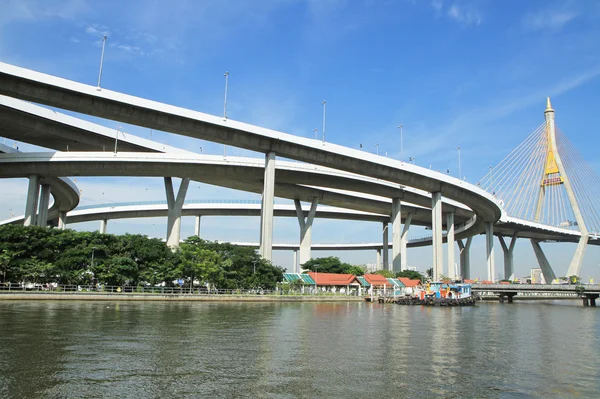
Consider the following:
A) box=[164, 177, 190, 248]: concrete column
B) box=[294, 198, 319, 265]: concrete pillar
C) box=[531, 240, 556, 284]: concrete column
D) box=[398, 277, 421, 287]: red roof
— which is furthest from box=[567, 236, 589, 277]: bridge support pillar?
box=[164, 177, 190, 248]: concrete column

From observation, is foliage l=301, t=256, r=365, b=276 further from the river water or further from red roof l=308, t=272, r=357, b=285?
the river water

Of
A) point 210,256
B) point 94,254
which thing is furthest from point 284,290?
point 94,254

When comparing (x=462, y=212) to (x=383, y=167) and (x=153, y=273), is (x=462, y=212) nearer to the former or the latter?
(x=383, y=167)

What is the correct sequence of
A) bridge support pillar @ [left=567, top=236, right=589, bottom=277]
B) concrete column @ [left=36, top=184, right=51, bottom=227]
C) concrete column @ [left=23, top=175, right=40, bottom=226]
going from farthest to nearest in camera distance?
1. bridge support pillar @ [left=567, top=236, right=589, bottom=277]
2. concrete column @ [left=36, top=184, right=51, bottom=227]
3. concrete column @ [left=23, top=175, right=40, bottom=226]

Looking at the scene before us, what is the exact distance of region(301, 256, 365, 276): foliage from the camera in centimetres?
8526

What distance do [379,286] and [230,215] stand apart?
1652 inches

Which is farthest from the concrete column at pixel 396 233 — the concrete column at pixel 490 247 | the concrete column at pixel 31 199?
the concrete column at pixel 31 199

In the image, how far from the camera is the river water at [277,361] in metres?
13.6

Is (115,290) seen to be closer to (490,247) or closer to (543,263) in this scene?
(490,247)

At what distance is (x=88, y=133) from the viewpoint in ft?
210

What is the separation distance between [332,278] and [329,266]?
623 cm

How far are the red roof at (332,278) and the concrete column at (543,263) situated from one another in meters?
69.7

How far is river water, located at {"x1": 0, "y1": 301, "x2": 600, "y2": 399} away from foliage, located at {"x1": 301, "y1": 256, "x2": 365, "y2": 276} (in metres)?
56.1

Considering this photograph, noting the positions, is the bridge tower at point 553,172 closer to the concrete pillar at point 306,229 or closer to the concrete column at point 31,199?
the concrete pillar at point 306,229
